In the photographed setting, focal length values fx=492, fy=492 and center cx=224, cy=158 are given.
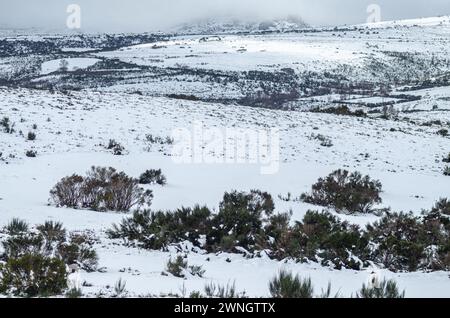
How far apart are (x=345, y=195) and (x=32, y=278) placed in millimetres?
11173

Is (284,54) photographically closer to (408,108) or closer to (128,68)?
(128,68)

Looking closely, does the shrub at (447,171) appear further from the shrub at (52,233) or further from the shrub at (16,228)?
the shrub at (16,228)

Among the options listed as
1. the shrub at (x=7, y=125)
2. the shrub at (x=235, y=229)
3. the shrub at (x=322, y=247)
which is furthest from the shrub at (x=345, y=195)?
the shrub at (x=7, y=125)

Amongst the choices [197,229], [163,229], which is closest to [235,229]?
[197,229]

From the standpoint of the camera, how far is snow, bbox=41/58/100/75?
4528 inches

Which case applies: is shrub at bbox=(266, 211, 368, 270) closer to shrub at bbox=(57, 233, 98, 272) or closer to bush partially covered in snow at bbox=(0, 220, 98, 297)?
shrub at bbox=(57, 233, 98, 272)

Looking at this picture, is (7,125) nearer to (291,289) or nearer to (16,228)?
(16,228)

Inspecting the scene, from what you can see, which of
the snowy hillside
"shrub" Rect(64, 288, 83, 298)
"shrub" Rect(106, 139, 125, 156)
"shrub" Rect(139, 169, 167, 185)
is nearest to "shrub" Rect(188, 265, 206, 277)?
the snowy hillside

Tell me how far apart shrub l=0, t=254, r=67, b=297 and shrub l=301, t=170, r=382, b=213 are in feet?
34.5

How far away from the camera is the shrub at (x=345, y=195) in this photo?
49.8ft

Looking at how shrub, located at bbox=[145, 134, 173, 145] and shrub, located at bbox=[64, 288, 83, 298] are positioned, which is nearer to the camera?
shrub, located at bbox=[64, 288, 83, 298]

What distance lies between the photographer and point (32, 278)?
6.19 metres
